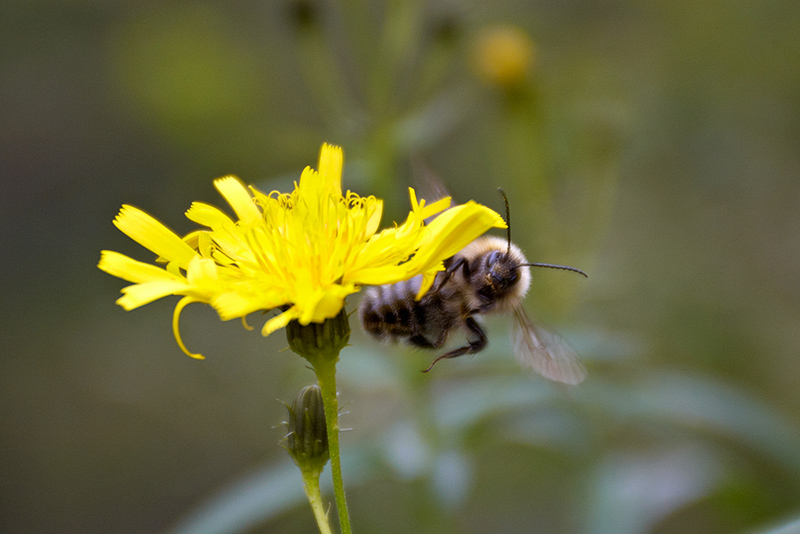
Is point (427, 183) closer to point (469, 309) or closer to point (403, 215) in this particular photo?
point (469, 309)

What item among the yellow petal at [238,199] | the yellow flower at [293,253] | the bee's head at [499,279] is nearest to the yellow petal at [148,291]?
the yellow flower at [293,253]

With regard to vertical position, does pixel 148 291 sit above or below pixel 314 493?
above

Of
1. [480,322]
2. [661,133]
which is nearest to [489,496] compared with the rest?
[480,322]

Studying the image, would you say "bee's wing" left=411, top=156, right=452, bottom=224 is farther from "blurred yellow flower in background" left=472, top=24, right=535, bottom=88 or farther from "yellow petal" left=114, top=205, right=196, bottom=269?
Answer: "blurred yellow flower in background" left=472, top=24, right=535, bottom=88

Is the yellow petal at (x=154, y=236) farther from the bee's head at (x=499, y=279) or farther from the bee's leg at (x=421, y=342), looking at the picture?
the bee's head at (x=499, y=279)

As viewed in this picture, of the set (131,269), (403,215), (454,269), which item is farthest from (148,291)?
(403,215)

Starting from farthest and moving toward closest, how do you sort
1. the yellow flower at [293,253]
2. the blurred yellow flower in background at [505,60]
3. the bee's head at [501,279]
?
the blurred yellow flower in background at [505,60] → the bee's head at [501,279] → the yellow flower at [293,253]

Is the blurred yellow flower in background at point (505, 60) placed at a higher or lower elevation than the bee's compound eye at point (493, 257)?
higher

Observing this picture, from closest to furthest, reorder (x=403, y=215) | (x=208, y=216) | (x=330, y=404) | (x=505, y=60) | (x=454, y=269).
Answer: (x=330, y=404) < (x=208, y=216) < (x=454, y=269) < (x=403, y=215) < (x=505, y=60)
